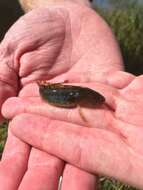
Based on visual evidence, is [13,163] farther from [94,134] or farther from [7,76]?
[7,76]

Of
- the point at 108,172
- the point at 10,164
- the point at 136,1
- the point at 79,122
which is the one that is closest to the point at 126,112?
the point at 79,122

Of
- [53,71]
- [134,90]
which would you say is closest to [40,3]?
[53,71]

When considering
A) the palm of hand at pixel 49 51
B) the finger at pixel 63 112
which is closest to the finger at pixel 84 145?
the finger at pixel 63 112

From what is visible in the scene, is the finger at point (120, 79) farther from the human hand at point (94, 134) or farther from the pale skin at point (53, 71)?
the human hand at point (94, 134)

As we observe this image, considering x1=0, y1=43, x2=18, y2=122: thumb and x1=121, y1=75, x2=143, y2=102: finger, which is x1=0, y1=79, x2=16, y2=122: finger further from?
x1=121, y1=75, x2=143, y2=102: finger

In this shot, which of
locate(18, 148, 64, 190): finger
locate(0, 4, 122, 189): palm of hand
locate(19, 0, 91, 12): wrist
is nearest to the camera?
locate(18, 148, 64, 190): finger

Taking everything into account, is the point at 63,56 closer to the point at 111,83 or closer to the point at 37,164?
the point at 111,83

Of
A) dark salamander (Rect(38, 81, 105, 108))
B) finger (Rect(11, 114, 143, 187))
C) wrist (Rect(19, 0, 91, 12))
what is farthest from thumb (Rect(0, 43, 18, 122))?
wrist (Rect(19, 0, 91, 12))
